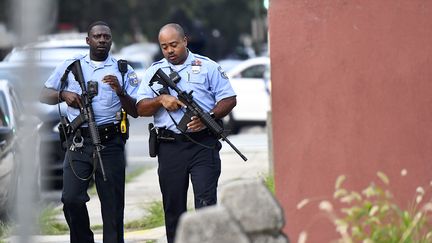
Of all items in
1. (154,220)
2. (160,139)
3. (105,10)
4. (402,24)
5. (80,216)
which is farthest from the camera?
(105,10)

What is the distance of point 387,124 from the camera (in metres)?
8.22

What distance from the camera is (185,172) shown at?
8.73m

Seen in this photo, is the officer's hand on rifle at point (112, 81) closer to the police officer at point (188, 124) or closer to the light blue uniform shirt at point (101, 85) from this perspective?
the light blue uniform shirt at point (101, 85)

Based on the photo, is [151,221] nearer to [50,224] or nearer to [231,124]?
[50,224]

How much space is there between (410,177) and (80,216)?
2.50 meters

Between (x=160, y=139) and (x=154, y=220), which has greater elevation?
(x=160, y=139)

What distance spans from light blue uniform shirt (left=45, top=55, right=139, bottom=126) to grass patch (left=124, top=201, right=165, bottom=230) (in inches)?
125

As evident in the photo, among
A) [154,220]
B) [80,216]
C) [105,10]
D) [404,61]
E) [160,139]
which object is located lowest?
[105,10]

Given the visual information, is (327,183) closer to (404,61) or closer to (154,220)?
(404,61)

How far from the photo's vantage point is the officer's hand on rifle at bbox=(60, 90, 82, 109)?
9.15 metres

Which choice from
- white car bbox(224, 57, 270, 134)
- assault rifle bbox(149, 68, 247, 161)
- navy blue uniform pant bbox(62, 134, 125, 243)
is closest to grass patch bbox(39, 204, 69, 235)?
navy blue uniform pant bbox(62, 134, 125, 243)

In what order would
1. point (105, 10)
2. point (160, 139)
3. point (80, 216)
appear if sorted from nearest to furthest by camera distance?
point (160, 139) → point (80, 216) → point (105, 10)

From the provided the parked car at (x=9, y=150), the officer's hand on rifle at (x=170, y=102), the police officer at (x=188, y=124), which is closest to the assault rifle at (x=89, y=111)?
the police officer at (x=188, y=124)

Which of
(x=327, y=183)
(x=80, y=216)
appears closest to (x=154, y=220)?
(x=80, y=216)
